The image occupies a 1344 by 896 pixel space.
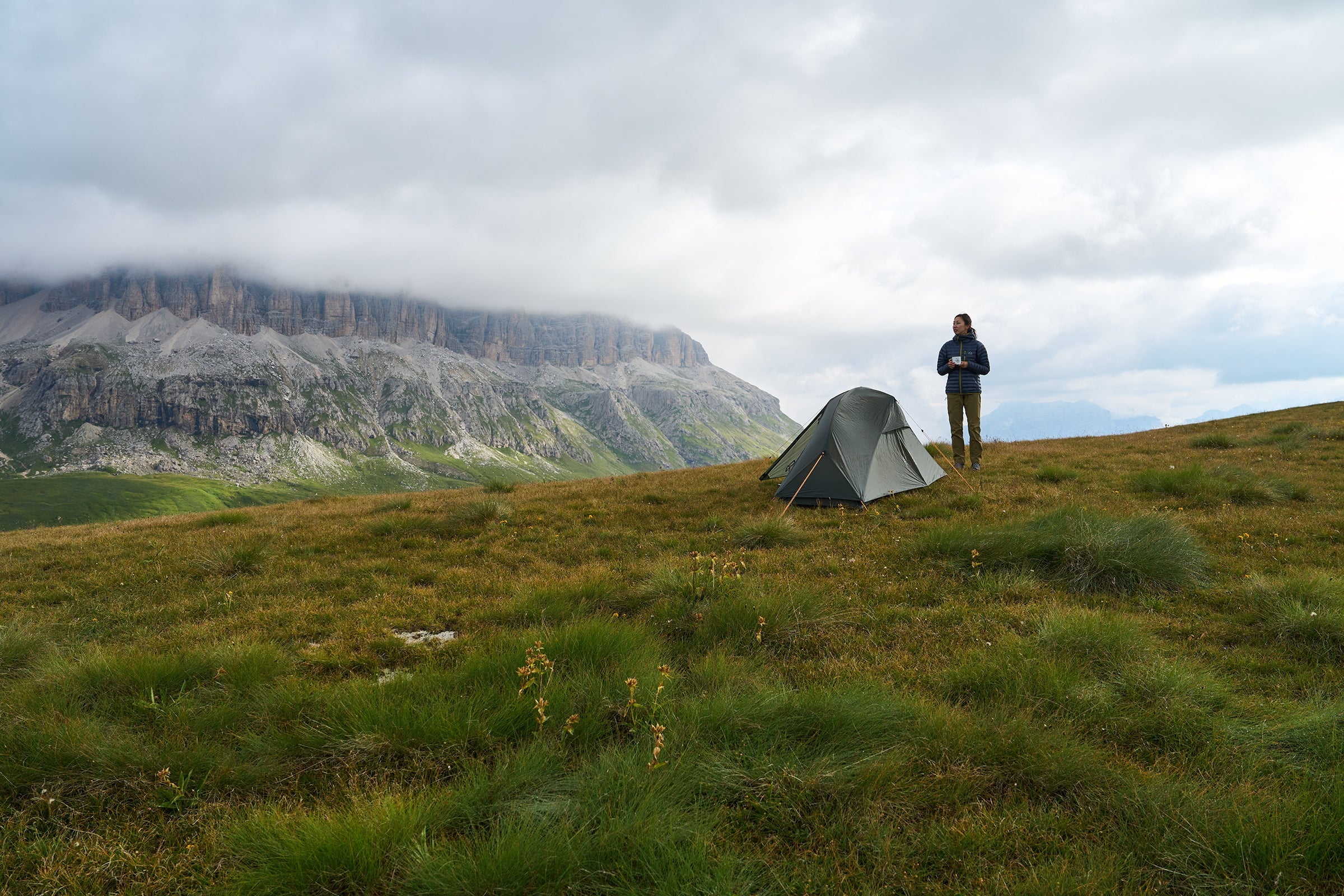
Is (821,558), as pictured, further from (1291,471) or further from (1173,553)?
(1291,471)

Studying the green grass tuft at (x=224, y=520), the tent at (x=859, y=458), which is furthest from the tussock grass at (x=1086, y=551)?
the green grass tuft at (x=224, y=520)

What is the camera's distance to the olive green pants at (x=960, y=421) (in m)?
16.3

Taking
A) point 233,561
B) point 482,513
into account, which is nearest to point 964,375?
point 482,513

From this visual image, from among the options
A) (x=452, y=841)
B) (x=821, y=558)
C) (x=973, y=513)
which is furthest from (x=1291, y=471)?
(x=452, y=841)

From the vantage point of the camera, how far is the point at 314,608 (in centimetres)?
762

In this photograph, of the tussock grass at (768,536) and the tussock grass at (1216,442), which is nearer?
the tussock grass at (768,536)

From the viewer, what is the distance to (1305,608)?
19.3 feet

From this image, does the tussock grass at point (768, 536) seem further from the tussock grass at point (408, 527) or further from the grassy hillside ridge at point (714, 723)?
the tussock grass at point (408, 527)

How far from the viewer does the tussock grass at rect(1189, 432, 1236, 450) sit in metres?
18.7

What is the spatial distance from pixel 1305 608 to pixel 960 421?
11058 millimetres

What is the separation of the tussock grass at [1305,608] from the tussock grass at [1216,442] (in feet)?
52.5

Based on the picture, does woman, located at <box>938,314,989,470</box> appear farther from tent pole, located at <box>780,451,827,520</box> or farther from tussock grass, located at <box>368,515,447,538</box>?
tussock grass, located at <box>368,515,447,538</box>

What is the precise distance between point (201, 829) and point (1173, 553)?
10422 mm

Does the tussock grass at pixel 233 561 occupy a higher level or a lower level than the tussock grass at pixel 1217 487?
lower
